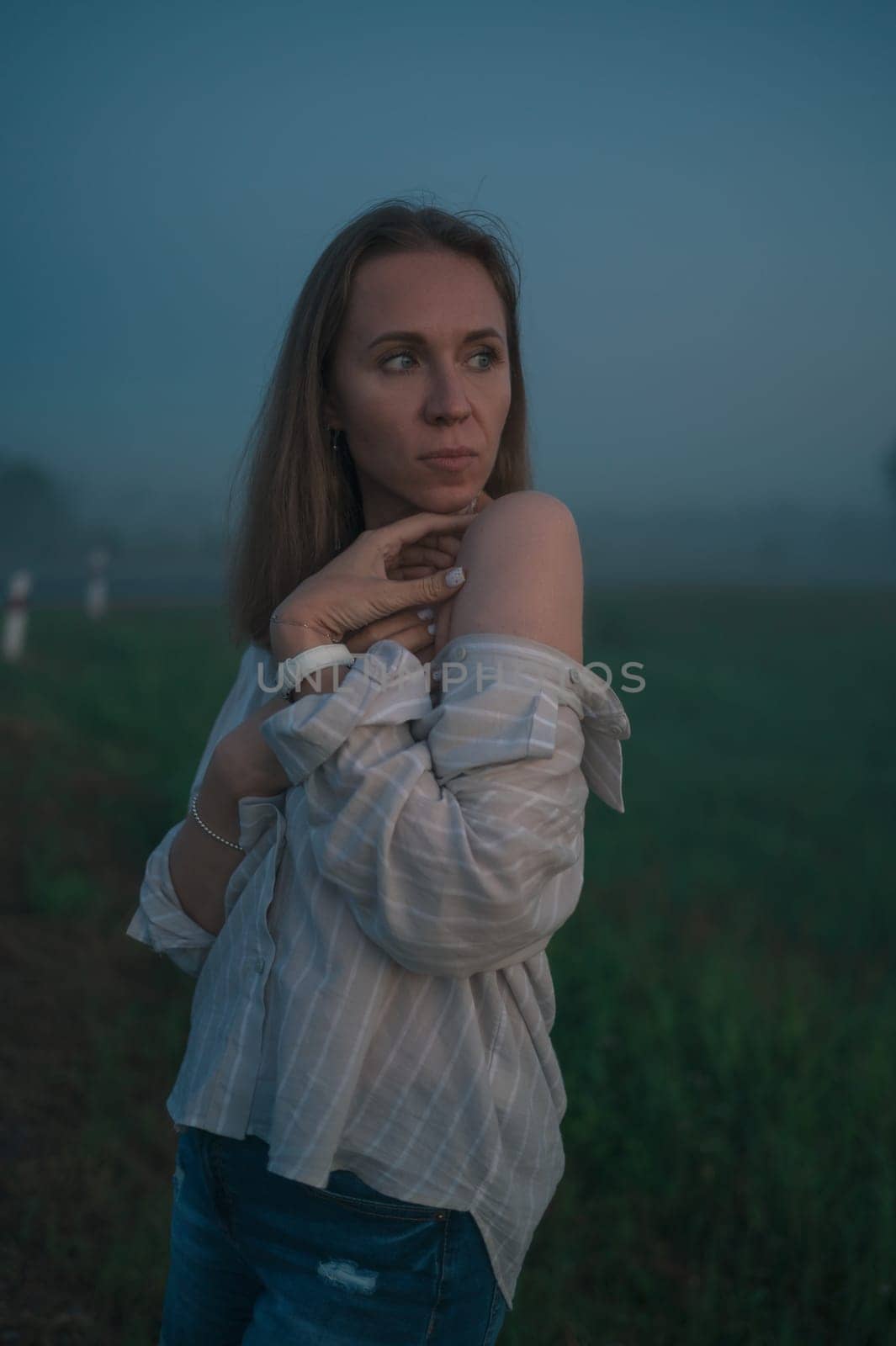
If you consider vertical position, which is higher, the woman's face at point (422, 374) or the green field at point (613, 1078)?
the woman's face at point (422, 374)

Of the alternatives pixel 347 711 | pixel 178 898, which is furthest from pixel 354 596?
pixel 178 898

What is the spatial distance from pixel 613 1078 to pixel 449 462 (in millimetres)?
2983

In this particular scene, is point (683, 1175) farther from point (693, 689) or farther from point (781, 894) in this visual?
point (693, 689)

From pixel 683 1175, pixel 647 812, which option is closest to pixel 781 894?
pixel 647 812

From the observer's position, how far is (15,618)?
9453 mm

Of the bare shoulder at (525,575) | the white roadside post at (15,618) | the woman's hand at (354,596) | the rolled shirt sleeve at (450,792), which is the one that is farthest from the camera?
the white roadside post at (15,618)

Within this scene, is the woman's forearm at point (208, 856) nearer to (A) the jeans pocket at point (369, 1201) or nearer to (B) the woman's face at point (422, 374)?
(A) the jeans pocket at point (369, 1201)

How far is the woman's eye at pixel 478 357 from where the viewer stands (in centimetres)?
159

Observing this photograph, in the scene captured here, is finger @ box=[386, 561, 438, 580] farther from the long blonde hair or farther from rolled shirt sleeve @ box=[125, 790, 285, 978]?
rolled shirt sleeve @ box=[125, 790, 285, 978]

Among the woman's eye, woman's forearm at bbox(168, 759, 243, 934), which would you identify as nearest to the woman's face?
the woman's eye

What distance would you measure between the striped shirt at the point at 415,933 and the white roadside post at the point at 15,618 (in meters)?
8.64

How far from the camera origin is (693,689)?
17172 mm

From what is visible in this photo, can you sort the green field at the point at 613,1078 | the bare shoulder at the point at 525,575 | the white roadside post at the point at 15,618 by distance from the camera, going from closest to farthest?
1. the bare shoulder at the point at 525,575
2. the green field at the point at 613,1078
3. the white roadside post at the point at 15,618

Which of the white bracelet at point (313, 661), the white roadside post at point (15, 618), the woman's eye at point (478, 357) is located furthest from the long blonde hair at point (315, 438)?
the white roadside post at point (15, 618)
